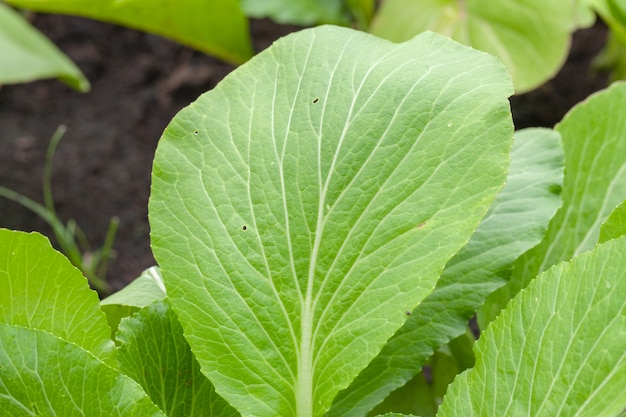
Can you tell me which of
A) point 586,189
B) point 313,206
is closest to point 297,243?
point 313,206

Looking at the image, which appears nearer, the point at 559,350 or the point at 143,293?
the point at 559,350

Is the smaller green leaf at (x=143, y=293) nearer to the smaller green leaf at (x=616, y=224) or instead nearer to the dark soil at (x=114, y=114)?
the smaller green leaf at (x=616, y=224)

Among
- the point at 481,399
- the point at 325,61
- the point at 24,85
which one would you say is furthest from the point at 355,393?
the point at 24,85

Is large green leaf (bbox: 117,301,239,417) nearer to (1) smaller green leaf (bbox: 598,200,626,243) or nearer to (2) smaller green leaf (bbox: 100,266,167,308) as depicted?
(2) smaller green leaf (bbox: 100,266,167,308)

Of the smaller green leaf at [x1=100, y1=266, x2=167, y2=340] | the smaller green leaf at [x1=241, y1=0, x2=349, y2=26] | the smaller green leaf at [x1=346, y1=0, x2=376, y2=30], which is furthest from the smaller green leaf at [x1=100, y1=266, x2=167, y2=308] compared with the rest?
the smaller green leaf at [x1=346, y1=0, x2=376, y2=30]

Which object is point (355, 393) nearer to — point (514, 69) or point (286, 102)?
point (286, 102)

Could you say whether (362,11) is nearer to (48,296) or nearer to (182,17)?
(182,17)

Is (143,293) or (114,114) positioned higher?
(114,114)
